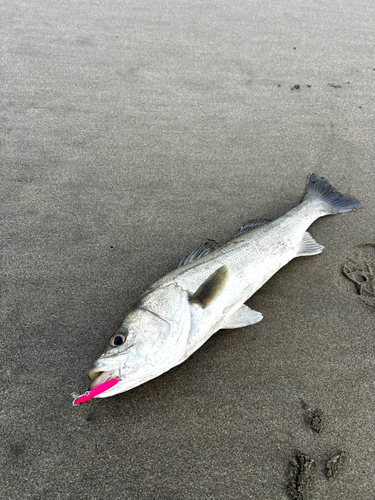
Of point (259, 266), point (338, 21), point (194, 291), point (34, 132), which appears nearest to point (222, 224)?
point (259, 266)

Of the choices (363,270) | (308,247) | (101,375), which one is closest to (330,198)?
(308,247)

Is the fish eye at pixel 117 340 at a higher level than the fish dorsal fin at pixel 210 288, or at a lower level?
lower

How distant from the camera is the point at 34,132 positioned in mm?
4797

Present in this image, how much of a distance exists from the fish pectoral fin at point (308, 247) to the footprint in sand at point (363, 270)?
0.28 metres

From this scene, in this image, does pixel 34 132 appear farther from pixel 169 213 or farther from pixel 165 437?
pixel 165 437

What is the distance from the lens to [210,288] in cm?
291

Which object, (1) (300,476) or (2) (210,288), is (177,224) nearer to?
(2) (210,288)

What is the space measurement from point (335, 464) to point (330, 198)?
2582 mm

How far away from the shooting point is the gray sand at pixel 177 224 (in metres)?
2.45

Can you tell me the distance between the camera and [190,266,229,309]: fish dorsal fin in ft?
9.41

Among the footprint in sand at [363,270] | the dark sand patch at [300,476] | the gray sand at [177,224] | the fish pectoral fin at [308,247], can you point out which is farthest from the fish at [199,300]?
the dark sand patch at [300,476]

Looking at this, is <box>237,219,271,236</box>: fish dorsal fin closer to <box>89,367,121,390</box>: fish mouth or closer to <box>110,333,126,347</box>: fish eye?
<box>110,333,126,347</box>: fish eye

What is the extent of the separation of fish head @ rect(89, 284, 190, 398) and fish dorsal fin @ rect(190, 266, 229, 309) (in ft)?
0.33

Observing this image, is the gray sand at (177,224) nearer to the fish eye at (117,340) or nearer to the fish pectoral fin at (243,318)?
the fish pectoral fin at (243,318)
